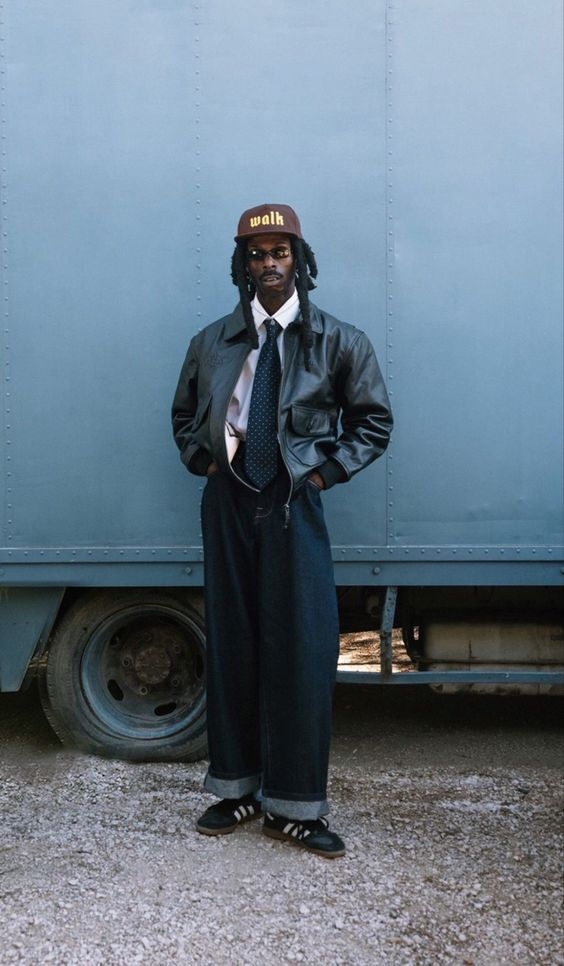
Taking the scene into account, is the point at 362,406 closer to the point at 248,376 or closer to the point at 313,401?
the point at 313,401

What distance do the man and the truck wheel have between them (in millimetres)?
762

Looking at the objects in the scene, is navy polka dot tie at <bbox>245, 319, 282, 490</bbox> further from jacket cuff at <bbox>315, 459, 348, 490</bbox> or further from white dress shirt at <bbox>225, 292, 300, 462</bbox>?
jacket cuff at <bbox>315, 459, 348, 490</bbox>

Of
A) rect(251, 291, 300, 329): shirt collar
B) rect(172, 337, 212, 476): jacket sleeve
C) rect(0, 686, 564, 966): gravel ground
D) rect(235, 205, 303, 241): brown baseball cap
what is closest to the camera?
rect(0, 686, 564, 966): gravel ground

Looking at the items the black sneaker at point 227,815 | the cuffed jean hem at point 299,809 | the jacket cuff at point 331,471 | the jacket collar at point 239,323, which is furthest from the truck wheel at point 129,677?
the jacket collar at point 239,323

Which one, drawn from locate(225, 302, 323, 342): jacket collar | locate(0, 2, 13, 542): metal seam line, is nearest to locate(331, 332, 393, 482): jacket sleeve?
locate(225, 302, 323, 342): jacket collar

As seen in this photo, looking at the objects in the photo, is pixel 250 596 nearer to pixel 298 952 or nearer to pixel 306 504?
pixel 306 504

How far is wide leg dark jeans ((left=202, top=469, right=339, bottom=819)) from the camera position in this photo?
321 centimetres

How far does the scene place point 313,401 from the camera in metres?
3.23

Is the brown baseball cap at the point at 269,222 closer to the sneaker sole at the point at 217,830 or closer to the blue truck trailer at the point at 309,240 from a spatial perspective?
the blue truck trailer at the point at 309,240

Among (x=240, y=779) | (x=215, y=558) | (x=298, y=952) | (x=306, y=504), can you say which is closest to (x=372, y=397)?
(x=306, y=504)

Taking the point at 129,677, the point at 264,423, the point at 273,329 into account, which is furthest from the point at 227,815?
the point at 273,329

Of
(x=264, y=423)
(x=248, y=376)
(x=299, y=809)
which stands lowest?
(x=299, y=809)

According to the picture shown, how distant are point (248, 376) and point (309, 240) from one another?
836mm

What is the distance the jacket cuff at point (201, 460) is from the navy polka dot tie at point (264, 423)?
18 cm
